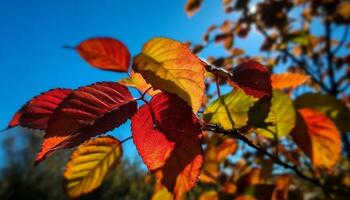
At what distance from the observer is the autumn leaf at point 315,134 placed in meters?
1.04

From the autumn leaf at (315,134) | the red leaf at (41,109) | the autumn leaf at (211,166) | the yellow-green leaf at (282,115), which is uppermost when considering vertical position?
the red leaf at (41,109)

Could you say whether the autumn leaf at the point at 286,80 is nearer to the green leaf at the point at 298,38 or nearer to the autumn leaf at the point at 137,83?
the autumn leaf at the point at 137,83

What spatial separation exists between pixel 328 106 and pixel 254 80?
0.63m

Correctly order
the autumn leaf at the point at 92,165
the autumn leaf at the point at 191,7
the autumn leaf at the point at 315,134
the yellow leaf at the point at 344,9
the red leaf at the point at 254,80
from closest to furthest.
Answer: the red leaf at the point at 254,80, the autumn leaf at the point at 92,165, the autumn leaf at the point at 315,134, the autumn leaf at the point at 191,7, the yellow leaf at the point at 344,9

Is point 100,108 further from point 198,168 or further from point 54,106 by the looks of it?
point 198,168

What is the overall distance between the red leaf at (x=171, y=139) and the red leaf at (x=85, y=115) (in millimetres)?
37

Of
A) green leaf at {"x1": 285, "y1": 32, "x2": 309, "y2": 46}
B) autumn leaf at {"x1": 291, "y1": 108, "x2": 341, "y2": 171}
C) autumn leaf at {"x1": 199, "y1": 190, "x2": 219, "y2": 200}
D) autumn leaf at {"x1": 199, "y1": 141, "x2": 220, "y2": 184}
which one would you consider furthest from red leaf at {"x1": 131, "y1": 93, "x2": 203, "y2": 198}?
green leaf at {"x1": 285, "y1": 32, "x2": 309, "y2": 46}

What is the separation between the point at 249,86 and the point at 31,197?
8.15 meters

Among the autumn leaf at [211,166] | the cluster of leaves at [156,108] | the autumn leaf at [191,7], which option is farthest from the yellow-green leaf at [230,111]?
the autumn leaf at [191,7]

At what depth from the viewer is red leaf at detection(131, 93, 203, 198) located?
54 centimetres

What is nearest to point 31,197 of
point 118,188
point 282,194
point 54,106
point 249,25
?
point 118,188

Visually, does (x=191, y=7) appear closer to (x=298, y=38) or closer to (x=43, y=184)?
(x=298, y=38)

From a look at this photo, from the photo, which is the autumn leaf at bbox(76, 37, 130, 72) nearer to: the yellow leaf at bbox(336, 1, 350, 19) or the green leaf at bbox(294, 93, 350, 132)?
the green leaf at bbox(294, 93, 350, 132)

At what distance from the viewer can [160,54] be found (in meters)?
0.53
